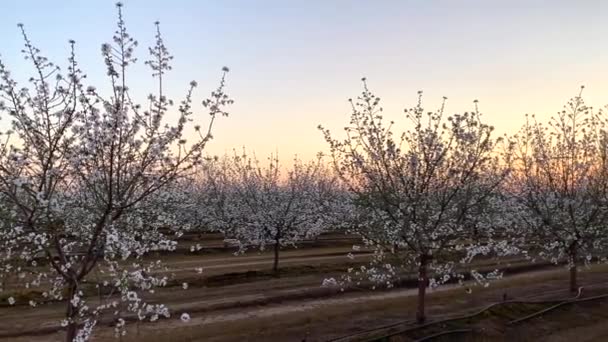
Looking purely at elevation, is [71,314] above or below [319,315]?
above

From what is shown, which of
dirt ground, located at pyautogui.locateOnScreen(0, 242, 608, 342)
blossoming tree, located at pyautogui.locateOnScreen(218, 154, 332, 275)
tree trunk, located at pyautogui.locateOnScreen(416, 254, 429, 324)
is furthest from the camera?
blossoming tree, located at pyautogui.locateOnScreen(218, 154, 332, 275)

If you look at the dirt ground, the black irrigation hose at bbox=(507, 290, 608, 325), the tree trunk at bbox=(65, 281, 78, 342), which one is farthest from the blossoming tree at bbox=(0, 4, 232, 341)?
the black irrigation hose at bbox=(507, 290, 608, 325)

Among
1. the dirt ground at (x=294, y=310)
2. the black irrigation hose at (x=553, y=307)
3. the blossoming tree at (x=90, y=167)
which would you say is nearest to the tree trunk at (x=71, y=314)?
the blossoming tree at (x=90, y=167)

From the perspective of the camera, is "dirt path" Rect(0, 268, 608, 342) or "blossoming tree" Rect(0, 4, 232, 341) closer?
"blossoming tree" Rect(0, 4, 232, 341)

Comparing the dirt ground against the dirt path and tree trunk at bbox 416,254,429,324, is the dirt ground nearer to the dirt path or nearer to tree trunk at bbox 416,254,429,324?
the dirt path

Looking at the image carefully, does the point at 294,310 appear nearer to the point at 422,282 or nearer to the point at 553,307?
the point at 422,282

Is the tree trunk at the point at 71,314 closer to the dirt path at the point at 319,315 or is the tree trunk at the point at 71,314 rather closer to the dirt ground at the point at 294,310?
the dirt path at the point at 319,315

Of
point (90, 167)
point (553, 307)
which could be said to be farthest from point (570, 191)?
point (90, 167)

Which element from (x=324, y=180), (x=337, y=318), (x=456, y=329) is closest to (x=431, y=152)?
(x=456, y=329)

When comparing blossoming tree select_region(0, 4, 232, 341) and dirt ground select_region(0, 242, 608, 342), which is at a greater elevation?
blossoming tree select_region(0, 4, 232, 341)

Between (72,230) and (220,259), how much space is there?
79.6 feet

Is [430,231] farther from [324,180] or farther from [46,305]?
[324,180]

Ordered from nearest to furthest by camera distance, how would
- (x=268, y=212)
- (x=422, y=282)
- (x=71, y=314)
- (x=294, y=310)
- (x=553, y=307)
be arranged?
1. (x=71, y=314)
2. (x=422, y=282)
3. (x=553, y=307)
4. (x=294, y=310)
5. (x=268, y=212)

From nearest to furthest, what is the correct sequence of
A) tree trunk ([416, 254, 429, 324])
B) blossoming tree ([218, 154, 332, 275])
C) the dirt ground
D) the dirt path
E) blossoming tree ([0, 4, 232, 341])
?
1. blossoming tree ([0, 4, 232, 341])
2. tree trunk ([416, 254, 429, 324])
3. the dirt path
4. the dirt ground
5. blossoming tree ([218, 154, 332, 275])
